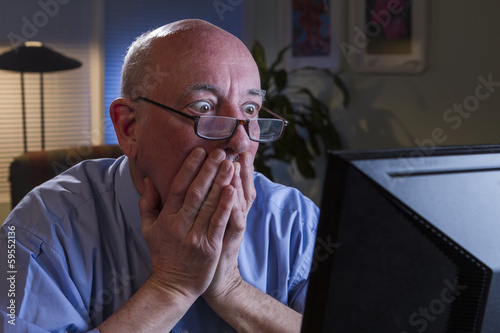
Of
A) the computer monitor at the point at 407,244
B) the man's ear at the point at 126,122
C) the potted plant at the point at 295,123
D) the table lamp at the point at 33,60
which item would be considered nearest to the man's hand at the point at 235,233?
the man's ear at the point at 126,122

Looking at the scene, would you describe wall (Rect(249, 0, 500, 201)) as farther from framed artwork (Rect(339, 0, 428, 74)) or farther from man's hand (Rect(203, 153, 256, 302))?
man's hand (Rect(203, 153, 256, 302))

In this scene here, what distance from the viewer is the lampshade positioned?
3385 millimetres

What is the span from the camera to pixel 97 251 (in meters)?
1.16

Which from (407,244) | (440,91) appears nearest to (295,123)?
(440,91)

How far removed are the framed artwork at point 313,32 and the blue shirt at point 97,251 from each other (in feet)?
8.61

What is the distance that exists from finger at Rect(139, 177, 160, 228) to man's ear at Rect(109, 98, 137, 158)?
0.30 feet

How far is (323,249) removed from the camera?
0.56 meters

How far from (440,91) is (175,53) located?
2226 millimetres

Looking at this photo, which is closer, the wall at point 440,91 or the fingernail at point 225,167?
the fingernail at point 225,167

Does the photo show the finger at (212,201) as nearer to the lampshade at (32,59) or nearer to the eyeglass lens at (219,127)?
the eyeglass lens at (219,127)

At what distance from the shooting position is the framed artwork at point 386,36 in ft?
10.3

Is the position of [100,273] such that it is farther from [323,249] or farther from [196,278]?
[323,249]

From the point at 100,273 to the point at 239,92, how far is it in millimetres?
442

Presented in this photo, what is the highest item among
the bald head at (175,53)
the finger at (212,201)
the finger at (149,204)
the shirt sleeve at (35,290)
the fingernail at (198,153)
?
the bald head at (175,53)
